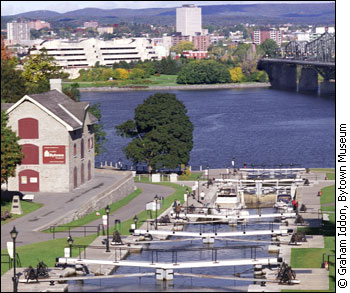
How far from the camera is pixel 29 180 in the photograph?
70062 millimetres

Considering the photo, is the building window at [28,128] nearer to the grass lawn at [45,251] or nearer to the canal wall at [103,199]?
the canal wall at [103,199]

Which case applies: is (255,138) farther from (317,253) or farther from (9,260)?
(9,260)

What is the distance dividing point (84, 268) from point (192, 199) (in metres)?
28.7

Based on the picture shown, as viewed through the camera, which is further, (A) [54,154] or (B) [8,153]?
(A) [54,154]

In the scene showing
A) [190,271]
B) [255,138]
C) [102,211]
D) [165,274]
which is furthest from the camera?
[255,138]

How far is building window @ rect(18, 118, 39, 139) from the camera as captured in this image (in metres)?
69.6

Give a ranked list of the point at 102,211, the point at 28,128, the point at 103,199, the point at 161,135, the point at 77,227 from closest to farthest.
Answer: the point at 77,227, the point at 102,211, the point at 103,199, the point at 28,128, the point at 161,135

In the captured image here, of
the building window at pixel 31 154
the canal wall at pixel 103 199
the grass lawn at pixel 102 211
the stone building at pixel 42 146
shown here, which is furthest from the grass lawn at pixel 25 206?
the building window at pixel 31 154

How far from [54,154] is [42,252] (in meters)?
21.4

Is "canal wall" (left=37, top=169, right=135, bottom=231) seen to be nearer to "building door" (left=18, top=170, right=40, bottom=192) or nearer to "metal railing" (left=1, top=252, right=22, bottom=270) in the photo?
"building door" (left=18, top=170, right=40, bottom=192)

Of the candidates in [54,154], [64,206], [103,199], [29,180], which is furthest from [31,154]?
[64,206]
